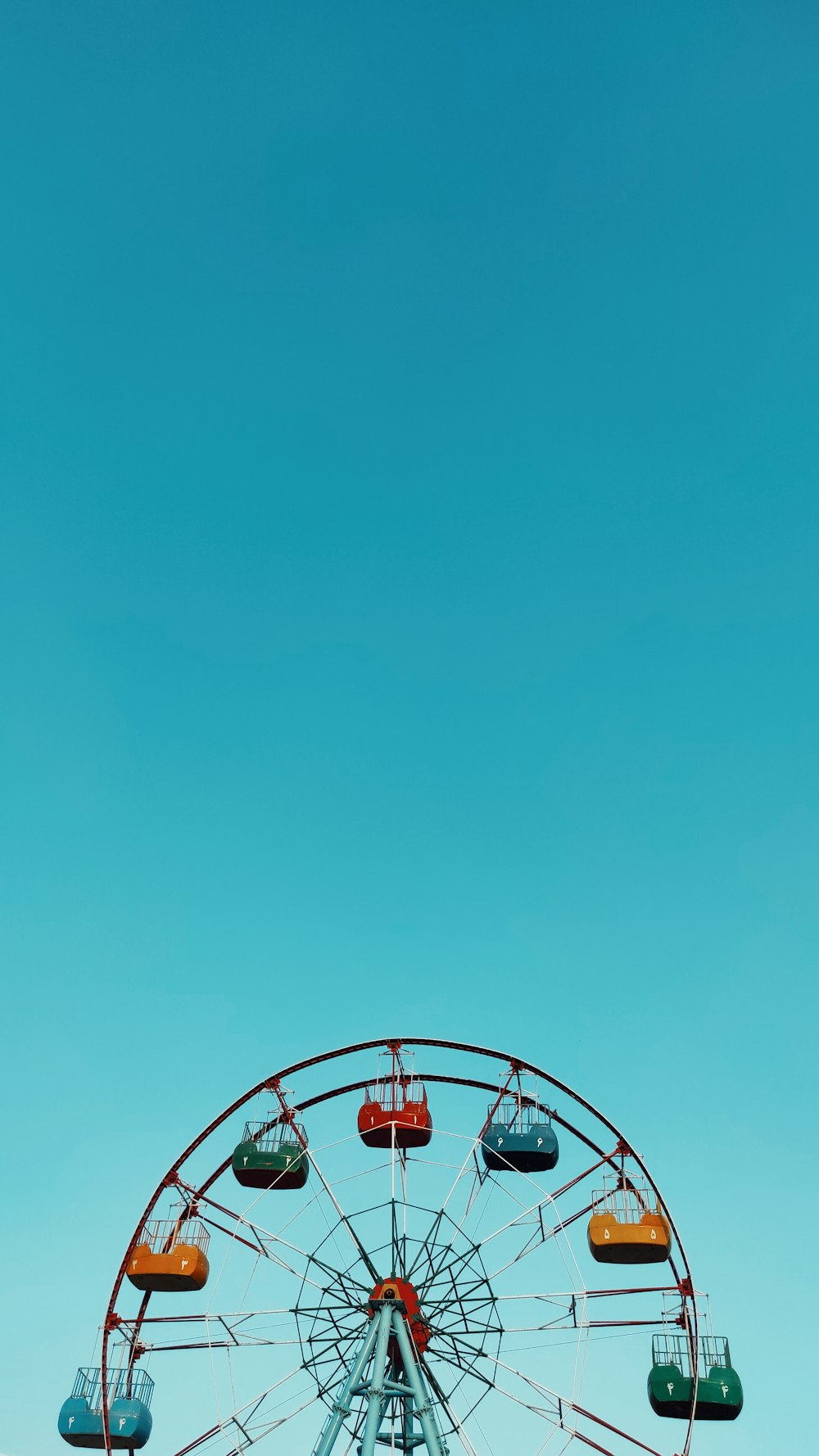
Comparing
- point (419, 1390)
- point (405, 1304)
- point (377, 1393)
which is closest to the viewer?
point (377, 1393)

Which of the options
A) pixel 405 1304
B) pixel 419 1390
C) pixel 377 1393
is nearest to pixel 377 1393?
pixel 377 1393

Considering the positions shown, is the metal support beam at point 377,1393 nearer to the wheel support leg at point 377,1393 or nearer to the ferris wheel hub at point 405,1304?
the wheel support leg at point 377,1393

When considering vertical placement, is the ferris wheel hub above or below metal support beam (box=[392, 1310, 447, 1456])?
above

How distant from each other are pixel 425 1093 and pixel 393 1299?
220 inches

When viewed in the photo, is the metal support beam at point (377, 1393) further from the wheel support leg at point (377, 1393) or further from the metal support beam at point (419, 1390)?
the metal support beam at point (419, 1390)

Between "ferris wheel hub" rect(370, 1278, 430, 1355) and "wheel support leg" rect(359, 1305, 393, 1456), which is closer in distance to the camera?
"wheel support leg" rect(359, 1305, 393, 1456)

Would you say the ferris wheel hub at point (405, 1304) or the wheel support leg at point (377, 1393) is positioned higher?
the ferris wheel hub at point (405, 1304)

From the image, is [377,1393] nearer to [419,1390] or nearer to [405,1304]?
[419,1390]

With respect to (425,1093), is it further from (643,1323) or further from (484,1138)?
(643,1323)

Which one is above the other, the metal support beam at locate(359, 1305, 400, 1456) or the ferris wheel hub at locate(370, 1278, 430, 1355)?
the ferris wheel hub at locate(370, 1278, 430, 1355)

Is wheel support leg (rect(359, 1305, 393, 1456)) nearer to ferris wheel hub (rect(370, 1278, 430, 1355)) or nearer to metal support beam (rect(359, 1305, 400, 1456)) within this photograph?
metal support beam (rect(359, 1305, 400, 1456))

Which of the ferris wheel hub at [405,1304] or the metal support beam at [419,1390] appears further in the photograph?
the ferris wheel hub at [405,1304]

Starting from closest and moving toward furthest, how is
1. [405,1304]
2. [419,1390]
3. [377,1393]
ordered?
[377,1393], [419,1390], [405,1304]

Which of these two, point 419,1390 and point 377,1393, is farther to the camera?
point 419,1390
